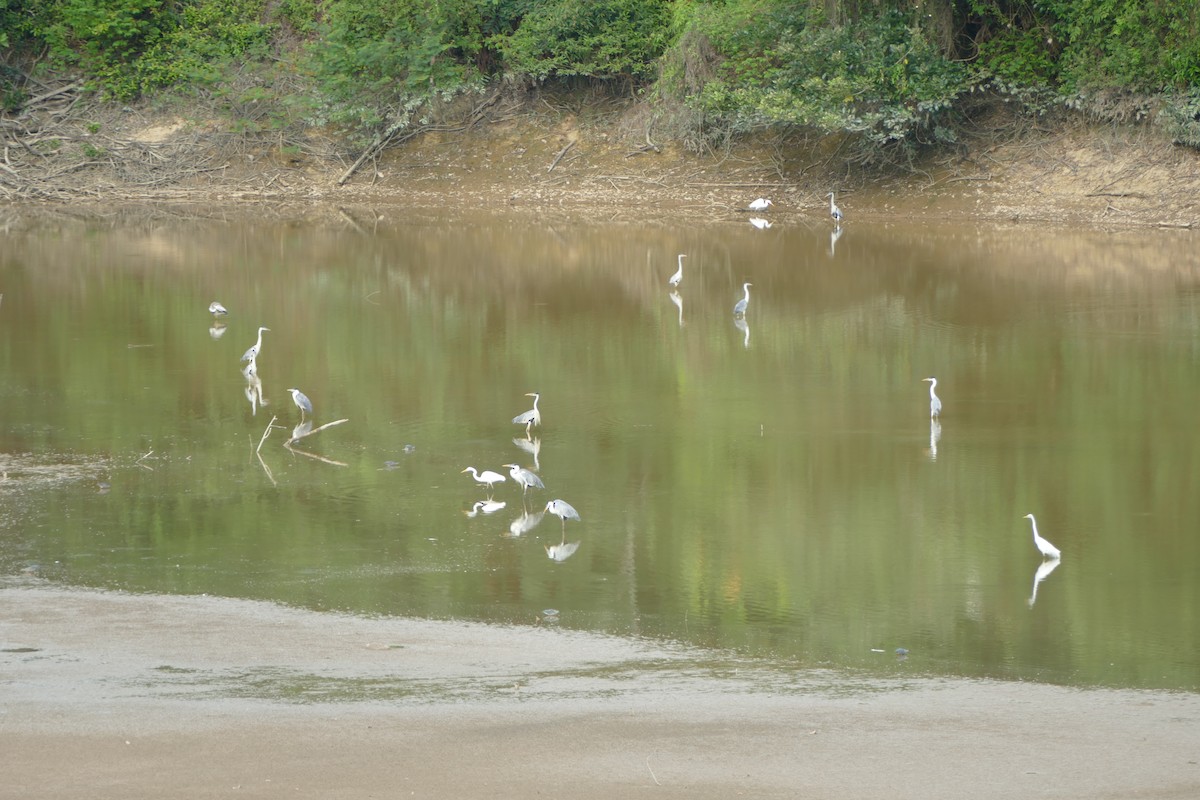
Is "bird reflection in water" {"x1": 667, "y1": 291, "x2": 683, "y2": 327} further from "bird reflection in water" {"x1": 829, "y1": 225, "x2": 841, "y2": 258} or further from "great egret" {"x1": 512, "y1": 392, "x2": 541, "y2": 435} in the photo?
"great egret" {"x1": 512, "y1": 392, "x2": 541, "y2": 435}

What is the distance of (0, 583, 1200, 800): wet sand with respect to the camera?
18.9 ft

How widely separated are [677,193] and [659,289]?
9.22m

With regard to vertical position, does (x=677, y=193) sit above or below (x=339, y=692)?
above

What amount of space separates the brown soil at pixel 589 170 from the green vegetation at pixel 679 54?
0.57m

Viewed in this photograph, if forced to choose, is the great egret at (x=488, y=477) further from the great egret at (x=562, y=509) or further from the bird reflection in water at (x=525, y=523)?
the great egret at (x=562, y=509)

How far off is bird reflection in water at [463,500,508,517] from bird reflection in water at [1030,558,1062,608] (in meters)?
3.39

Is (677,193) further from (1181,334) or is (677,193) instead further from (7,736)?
(7,736)

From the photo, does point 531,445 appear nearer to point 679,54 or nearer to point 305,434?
point 305,434

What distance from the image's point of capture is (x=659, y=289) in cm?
1947

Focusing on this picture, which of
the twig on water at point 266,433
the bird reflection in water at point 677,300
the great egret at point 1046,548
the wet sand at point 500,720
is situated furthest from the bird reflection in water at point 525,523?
the bird reflection in water at point 677,300

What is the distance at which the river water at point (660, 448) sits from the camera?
829 cm

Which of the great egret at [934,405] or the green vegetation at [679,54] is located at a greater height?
the green vegetation at [679,54]

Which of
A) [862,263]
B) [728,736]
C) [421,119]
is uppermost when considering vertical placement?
[421,119]

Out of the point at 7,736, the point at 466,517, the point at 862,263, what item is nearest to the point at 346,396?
the point at 466,517
